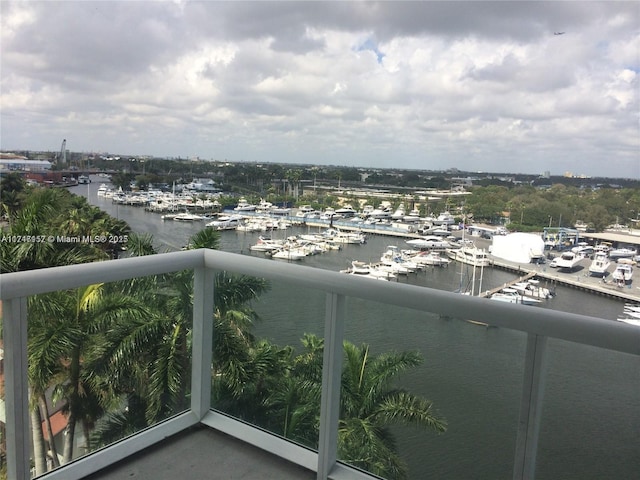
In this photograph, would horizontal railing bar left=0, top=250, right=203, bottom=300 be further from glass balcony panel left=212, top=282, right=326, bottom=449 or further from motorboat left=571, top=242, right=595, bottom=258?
motorboat left=571, top=242, right=595, bottom=258

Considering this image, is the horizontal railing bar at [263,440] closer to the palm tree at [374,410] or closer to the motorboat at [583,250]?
the palm tree at [374,410]

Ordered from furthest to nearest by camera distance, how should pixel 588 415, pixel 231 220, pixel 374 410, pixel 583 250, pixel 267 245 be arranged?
pixel 231 220
pixel 267 245
pixel 583 250
pixel 374 410
pixel 588 415

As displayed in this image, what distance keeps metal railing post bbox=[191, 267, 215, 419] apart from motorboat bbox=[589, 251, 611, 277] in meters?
14.4

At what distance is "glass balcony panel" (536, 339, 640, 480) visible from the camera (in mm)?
1192

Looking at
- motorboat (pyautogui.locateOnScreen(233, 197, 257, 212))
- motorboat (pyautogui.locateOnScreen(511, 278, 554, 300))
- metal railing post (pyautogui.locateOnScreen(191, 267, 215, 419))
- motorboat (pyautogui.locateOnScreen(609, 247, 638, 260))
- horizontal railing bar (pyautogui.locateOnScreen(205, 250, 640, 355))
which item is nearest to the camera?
horizontal railing bar (pyautogui.locateOnScreen(205, 250, 640, 355))

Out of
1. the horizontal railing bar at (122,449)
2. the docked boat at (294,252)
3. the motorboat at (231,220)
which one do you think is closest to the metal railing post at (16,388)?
the horizontal railing bar at (122,449)

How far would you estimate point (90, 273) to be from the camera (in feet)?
5.11

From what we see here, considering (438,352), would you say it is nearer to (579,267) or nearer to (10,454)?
(10,454)

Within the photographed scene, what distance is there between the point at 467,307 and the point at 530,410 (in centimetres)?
35

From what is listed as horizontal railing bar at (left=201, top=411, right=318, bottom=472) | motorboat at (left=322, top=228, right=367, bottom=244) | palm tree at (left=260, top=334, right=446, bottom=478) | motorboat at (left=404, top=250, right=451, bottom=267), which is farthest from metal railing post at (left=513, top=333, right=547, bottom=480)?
motorboat at (left=322, top=228, right=367, bottom=244)

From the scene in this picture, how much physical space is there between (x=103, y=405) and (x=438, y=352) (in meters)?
1.26

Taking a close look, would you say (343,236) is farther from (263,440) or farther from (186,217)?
(263,440)

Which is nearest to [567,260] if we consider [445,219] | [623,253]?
[623,253]

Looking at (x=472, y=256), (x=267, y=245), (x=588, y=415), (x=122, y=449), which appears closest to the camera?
(x=588, y=415)
